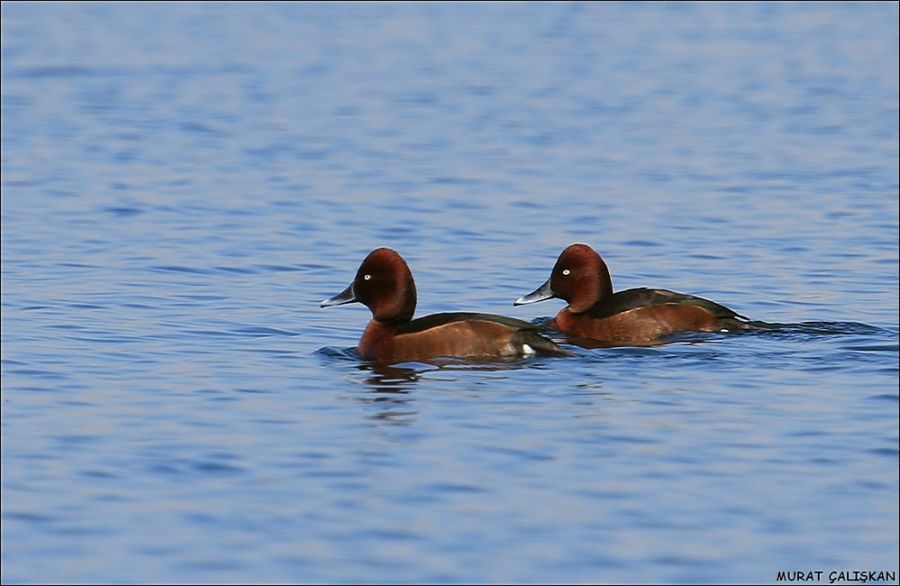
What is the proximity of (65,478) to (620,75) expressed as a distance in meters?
25.9

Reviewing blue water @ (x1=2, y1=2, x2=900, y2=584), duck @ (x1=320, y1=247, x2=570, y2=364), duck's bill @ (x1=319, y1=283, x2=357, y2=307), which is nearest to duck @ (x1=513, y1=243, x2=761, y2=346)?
blue water @ (x1=2, y1=2, x2=900, y2=584)

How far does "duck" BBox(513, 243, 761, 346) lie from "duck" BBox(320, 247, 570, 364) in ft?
3.84

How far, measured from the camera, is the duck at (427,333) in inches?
466

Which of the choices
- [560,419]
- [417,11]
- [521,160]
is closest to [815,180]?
[521,160]

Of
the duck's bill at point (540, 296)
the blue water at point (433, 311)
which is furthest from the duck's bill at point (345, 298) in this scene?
the duck's bill at point (540, 296)

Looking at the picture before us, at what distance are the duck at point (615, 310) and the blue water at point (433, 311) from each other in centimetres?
26

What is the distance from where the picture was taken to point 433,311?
571 inches

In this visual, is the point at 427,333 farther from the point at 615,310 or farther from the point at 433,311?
the point at 433,311

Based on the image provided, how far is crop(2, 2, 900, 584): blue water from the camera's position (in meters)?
8.15

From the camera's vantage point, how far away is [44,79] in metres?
32.4

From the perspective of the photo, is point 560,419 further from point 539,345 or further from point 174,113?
point 174,113

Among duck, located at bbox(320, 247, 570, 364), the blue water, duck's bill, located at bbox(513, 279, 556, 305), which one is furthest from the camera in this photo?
duck's bill, located at bbox(513, 279, 556, 305)

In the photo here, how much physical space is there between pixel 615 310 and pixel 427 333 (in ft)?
5.83

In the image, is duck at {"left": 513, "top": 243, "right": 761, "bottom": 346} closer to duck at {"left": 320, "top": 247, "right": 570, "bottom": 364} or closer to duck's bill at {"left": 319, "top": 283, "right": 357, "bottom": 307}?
duck at {"left": 320, "top": 247, "right": 570, "bottom": 364}
